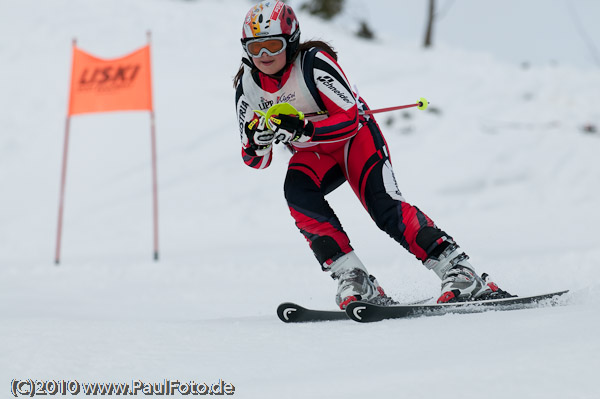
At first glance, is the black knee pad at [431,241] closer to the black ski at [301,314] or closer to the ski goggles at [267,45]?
the black ski at [301,314]

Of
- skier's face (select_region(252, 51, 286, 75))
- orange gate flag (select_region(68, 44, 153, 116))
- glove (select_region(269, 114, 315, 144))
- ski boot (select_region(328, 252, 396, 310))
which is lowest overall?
ski boot (select_region(328, 252, 396, 310))

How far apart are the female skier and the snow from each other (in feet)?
1.29

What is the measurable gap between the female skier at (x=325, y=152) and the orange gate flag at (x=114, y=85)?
18.8ft

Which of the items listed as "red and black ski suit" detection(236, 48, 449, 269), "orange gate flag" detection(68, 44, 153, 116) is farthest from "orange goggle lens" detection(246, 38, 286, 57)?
"orange gate flag" detection(68, 44, 153, 116)

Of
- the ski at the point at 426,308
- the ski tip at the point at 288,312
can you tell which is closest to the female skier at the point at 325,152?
the ski at the point at 426,308

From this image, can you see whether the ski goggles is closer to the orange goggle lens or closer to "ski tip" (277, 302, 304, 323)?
the orange goggle lens

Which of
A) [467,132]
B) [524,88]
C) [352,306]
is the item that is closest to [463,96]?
[524,88]

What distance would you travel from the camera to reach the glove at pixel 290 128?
325cm

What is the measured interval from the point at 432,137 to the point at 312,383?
37.0 feet

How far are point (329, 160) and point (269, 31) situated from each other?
78 cm

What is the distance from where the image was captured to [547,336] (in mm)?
2479

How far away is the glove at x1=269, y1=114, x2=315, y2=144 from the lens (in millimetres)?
3248

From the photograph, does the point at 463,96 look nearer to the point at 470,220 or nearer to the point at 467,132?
the point at 467,132

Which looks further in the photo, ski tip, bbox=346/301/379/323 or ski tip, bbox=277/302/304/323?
ski tip, bbox=277/302/304/323
